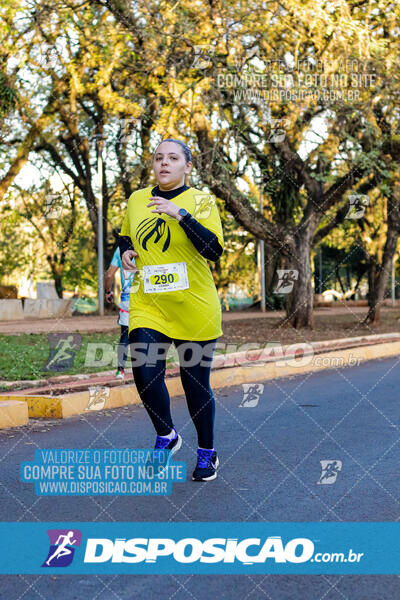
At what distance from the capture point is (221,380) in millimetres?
9266

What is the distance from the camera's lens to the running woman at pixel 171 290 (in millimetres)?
4242

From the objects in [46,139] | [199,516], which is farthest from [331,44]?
[46,139]

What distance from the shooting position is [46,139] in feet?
79.6

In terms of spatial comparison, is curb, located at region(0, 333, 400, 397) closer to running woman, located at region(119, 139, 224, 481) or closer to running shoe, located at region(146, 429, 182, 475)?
running shoe, located at region(146, 429, 182, 475)

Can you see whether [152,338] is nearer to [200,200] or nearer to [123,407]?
[200,200]

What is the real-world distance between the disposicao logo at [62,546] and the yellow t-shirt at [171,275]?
1.21 meters

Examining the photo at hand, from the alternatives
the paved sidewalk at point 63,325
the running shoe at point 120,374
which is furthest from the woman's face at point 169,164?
the paved sidewalk at point 63,325

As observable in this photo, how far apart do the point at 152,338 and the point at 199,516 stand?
100cm

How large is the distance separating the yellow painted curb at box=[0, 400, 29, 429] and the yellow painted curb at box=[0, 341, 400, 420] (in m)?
0.07

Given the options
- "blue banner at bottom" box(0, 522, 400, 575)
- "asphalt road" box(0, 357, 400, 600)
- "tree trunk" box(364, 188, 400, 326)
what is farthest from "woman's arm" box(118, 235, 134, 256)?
"tree trunk" box(364, 188, 400, 326)

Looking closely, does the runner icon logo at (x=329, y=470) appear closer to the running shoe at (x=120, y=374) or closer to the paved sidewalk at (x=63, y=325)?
the running shoe at (x=120, y=374)

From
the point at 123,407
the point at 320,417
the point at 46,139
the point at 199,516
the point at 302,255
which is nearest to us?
the point at 199,516

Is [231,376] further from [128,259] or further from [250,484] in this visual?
[128,259]

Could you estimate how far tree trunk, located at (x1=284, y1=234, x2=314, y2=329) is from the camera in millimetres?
17203
